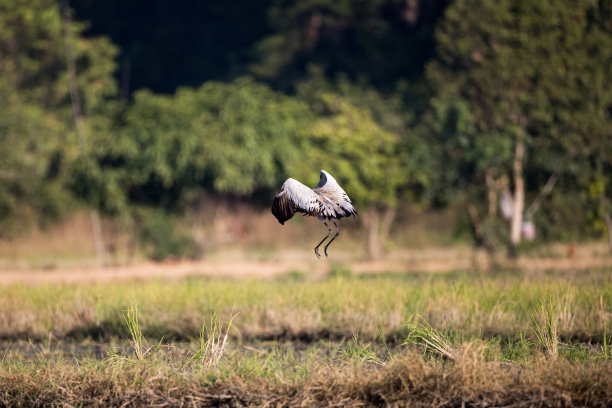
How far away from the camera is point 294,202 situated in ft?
20.1

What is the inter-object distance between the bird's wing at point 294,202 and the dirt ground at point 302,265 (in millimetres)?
10555

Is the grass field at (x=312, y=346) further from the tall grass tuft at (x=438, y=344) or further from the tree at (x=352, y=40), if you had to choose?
the tree at (x=352, y=40)

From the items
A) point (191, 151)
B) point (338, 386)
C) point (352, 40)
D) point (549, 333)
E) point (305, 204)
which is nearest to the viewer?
point (305, 204)

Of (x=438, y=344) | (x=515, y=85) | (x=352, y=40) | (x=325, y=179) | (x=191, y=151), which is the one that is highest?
(x=352, y=40)

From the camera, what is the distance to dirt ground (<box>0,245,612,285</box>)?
17.8 m

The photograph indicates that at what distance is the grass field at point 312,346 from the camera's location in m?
6.19

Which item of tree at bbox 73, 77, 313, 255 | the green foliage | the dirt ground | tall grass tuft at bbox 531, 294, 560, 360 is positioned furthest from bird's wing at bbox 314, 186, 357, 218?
the green foliage

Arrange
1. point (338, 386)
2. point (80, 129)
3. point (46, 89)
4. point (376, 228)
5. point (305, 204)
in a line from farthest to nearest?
point (46, 89), point (376, 228), point (80, 129), point (338, 386), point (305, 204)

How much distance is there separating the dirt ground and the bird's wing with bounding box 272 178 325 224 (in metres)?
10.6

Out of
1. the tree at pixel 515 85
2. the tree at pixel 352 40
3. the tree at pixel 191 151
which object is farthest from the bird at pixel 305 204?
the tree at pixel 352 40

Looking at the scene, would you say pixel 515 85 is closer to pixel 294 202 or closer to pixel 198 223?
pixel 198 223

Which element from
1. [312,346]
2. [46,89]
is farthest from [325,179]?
[46,89]

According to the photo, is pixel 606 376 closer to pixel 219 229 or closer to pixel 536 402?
pixel 536 402

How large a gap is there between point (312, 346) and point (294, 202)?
317 cm
